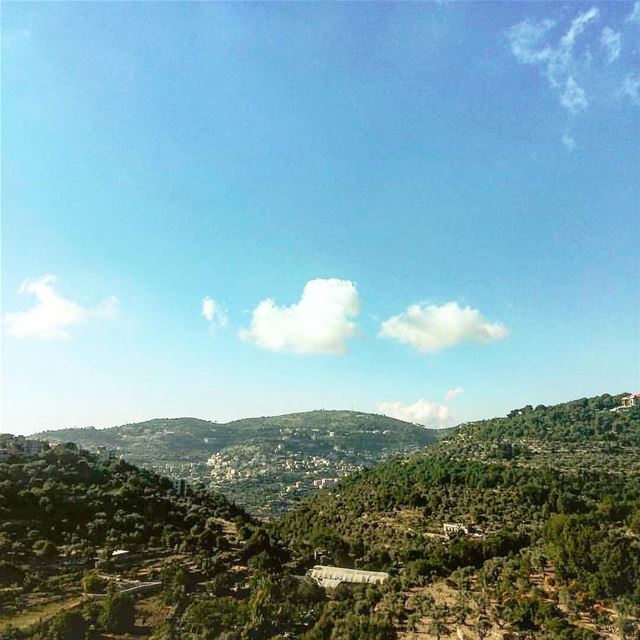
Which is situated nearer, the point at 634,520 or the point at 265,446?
the point at 634,520

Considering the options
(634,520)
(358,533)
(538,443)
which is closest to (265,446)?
(538,443)

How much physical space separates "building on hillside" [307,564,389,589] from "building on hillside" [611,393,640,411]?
87370mm

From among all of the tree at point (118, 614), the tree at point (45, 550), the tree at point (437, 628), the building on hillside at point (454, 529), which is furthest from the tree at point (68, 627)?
the building on hillside at point (454, 529)

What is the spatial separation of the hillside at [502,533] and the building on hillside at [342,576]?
1.80 meters

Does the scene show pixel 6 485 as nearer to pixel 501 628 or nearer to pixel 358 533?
pixel 358 533

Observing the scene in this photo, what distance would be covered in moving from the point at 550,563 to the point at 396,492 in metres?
25.4

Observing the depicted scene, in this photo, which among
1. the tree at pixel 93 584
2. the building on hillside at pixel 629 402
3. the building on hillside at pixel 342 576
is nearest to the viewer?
the tree at pixel 93 584

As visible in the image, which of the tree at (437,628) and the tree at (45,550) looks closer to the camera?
the tree at (437,628)

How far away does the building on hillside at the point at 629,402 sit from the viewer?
98812 millimetres

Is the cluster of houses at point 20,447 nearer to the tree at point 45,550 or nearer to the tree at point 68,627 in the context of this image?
the tree at point 45,550

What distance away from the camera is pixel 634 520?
Answer: 3944 cm

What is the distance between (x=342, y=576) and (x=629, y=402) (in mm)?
95449

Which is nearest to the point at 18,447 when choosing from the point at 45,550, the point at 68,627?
the point at 45,550

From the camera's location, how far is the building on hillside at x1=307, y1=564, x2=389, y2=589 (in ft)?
112
